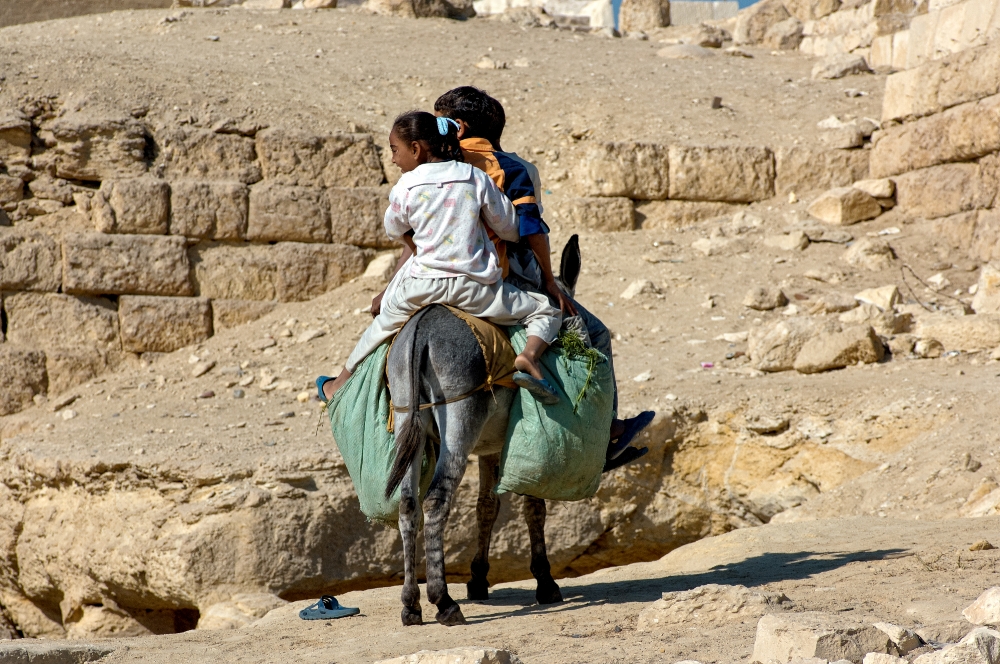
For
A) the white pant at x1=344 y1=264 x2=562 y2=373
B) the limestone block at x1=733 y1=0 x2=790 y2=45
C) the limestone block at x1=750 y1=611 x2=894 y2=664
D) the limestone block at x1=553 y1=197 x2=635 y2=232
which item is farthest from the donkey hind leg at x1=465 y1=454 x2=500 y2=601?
the limestone block at x1=733 y1=0 x2=790 y2=45

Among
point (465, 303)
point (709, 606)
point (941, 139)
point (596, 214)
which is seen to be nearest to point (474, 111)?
point (465, 303)

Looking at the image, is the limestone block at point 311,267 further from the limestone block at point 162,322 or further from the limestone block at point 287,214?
the limestone block at point 162,322

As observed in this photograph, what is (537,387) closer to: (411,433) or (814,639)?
(411,433)

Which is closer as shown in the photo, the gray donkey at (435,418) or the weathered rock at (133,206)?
the gray donkey at (435,418)

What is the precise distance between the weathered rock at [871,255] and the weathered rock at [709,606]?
21.7 feet

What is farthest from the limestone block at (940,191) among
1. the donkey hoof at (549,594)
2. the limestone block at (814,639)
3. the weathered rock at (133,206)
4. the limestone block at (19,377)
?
the limestone block at (19,377)

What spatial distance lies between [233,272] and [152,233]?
86 cm

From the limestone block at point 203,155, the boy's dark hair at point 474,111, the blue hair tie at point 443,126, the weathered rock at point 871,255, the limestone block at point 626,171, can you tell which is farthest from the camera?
the limestone block at point 626,171

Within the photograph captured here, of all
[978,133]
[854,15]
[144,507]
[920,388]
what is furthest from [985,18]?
[144,507]

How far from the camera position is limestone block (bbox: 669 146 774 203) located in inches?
444

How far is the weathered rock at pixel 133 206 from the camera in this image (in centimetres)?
1000

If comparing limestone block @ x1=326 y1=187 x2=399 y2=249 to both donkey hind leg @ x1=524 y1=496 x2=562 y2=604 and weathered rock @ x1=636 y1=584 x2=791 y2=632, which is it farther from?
weathered rock @ x1=636 y1=584 x2=791 y2=632

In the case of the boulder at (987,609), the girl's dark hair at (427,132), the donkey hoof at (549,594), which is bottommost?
the donkey hoof at (549,594)

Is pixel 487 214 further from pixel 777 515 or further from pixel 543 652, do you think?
pixel 777 515
